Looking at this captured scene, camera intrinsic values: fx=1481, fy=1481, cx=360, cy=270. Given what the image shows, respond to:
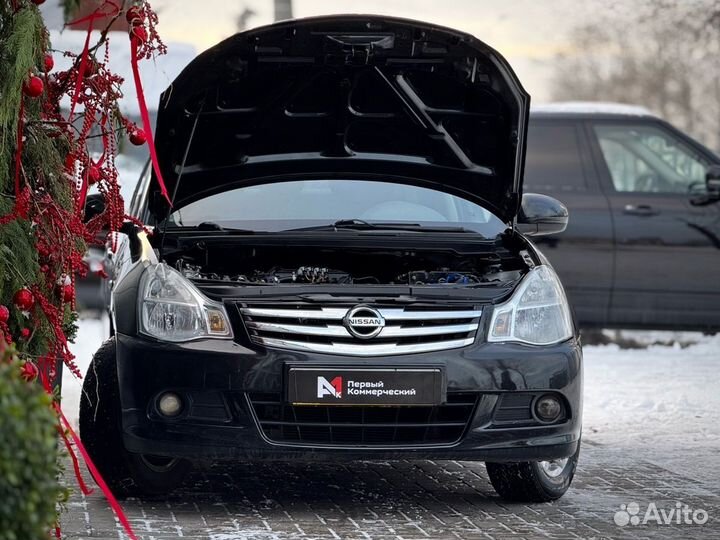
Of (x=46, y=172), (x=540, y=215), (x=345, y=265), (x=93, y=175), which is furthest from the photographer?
(x=540, y=215)

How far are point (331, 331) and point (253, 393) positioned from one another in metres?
0.38

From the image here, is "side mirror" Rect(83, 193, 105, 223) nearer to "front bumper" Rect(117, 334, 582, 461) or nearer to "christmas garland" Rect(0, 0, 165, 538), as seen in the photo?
"front bumper" Rect(117, 334, 582, 461)

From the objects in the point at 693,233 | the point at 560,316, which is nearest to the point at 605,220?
the point at 693,233

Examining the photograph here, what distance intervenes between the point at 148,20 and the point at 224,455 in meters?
1.64

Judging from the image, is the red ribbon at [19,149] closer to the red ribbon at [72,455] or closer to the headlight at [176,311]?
the red ribbon at [72,455]

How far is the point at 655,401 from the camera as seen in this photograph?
9484 mm

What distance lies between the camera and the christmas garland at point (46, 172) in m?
4.80

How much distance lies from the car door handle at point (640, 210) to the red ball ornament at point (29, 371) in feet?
25.7

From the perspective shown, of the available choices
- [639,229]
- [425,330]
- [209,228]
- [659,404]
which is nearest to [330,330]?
[425,330]

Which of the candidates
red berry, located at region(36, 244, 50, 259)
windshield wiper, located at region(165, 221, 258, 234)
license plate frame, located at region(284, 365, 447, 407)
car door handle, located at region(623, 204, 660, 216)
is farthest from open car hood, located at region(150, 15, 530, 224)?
car door handle, located at region(623, 204, 660, 216)

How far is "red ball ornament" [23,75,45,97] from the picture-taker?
4785 mm

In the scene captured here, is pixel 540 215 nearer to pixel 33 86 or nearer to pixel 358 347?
pixel 358 347

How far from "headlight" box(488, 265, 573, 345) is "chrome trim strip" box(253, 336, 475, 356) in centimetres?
20

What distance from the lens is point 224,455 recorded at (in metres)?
5.60
